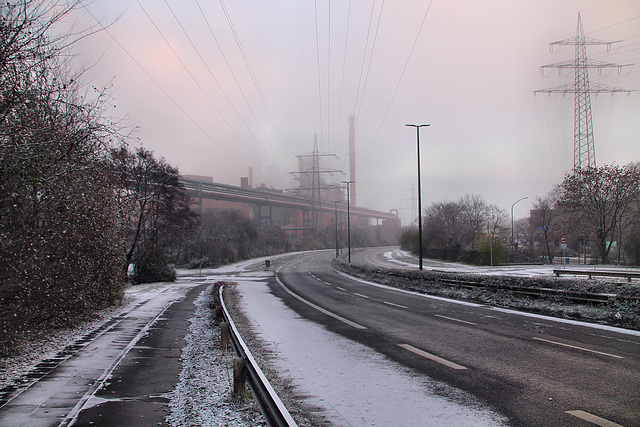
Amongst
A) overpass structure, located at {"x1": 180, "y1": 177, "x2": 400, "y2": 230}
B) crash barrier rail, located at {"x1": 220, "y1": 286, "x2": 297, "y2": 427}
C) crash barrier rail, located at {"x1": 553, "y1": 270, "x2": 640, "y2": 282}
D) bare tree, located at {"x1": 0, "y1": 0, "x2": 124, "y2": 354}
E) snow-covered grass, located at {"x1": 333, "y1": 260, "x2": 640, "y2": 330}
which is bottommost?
crash barrier rail, located at {"x1": 553, "y1": 270, "x2": 640, "y2": 282}

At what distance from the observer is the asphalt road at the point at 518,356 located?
225 inches

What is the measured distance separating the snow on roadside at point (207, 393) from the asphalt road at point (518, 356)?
3383 mm

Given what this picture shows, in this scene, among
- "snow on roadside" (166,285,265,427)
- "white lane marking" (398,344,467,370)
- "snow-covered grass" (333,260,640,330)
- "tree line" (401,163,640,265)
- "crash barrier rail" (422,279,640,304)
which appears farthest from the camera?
"tree line" (401,163,640,265)

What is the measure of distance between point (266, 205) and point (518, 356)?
117 meters

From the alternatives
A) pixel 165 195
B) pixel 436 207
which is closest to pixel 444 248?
pixel 436 207

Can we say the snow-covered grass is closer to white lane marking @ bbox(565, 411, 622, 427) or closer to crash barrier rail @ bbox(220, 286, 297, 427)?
white lane marking @ bbox(565, 411, 622, 427)

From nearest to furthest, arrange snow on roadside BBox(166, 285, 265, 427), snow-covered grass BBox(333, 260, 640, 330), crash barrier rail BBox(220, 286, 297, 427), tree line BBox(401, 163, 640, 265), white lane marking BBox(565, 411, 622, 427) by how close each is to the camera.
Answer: crash barrier rail BBox(220, 286, 297, 427) < white lane marking BBox(565, 411, 622, 427) < snow on roadside BBox(166, 285, 265, 427) < snow-covered grass BBox(333, 260, 640, 330) < tree line BBox(401, 163, 640, 265)

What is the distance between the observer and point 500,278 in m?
20.3

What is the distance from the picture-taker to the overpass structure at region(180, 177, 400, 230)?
323ft

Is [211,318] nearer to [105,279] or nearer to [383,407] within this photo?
[105,279]

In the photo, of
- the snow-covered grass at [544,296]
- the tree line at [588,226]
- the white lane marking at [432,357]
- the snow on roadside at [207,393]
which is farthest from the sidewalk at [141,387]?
the tree line at [588,226]

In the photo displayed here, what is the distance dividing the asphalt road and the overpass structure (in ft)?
213

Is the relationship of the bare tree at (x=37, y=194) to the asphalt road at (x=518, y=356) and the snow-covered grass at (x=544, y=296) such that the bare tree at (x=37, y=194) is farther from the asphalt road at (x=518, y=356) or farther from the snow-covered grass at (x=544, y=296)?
the snow-covered grass at (x=544, y=296)

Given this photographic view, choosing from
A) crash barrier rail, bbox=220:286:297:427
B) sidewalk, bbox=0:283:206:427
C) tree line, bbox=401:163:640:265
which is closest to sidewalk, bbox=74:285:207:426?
sidewalk, bbox=0:283:206:427
